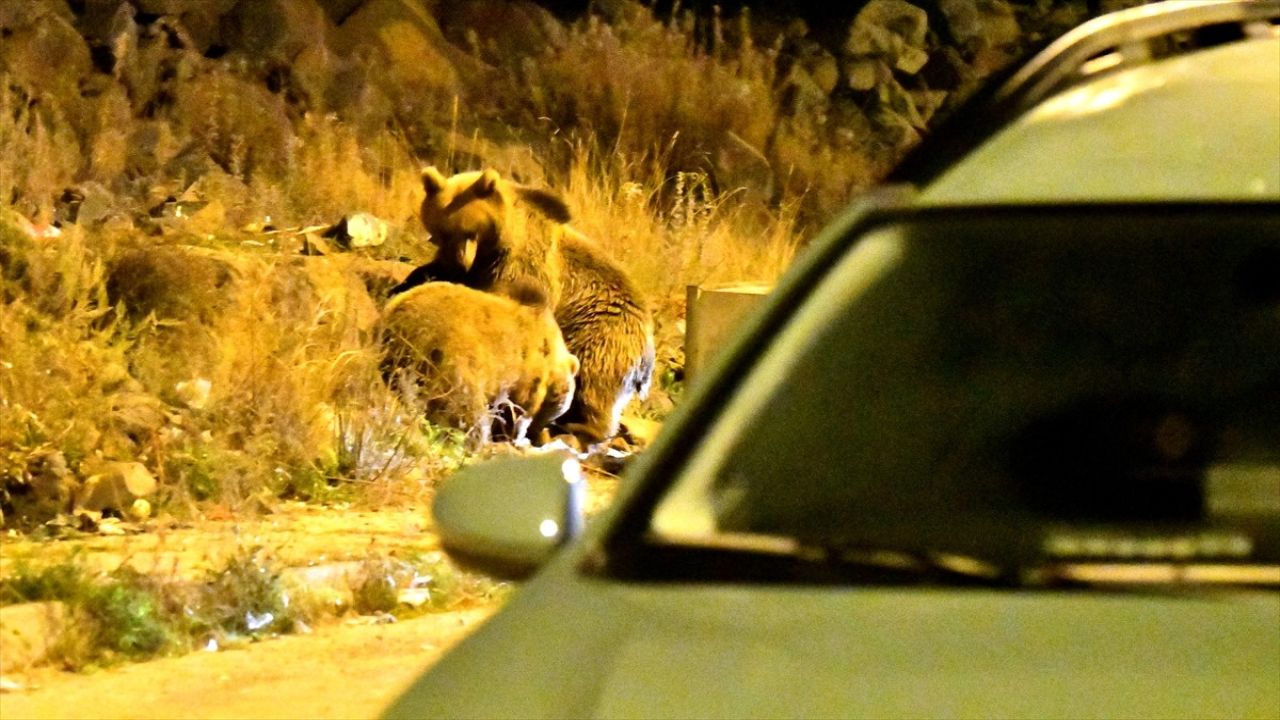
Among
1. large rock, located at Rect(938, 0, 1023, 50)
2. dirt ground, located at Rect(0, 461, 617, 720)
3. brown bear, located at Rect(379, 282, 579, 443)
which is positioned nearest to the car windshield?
dirt ground, located at Rect(0, 461, 617, 720)

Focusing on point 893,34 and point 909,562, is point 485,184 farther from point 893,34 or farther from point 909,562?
point 893,34

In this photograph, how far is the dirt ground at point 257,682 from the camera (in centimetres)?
524

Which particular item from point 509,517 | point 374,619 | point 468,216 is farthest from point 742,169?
point 509,517

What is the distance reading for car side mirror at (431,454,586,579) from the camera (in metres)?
2.69

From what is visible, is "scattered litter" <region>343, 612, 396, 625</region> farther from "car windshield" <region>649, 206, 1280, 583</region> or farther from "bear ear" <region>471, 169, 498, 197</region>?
"car windshield" <region>649, 206, 1280, 583</region>

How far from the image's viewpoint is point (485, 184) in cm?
870

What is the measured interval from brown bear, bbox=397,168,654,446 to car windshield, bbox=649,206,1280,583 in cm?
585

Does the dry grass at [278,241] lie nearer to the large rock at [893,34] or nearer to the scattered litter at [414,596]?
the scattered litter at [414,596]

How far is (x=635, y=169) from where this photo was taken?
495 inches

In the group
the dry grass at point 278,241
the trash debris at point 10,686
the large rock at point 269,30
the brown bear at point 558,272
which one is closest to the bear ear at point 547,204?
the brown bear at point 558,272

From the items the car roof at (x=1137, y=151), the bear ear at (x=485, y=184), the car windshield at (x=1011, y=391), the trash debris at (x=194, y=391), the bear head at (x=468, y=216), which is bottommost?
the trash debris at (x=194, y=391)

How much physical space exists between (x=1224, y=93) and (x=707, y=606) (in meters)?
1.24

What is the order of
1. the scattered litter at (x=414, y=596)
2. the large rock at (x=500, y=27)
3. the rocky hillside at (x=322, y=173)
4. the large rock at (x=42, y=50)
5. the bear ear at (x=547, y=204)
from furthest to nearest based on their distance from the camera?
the large rock at (x=500, y=27), the large rock at (x=42, y=50), the bear ear at (x=547, y=204), the rocky hillside at (x=322, y=173), the scattered litter at (x=414, y=596)

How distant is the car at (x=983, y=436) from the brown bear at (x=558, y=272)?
570 centimetres
